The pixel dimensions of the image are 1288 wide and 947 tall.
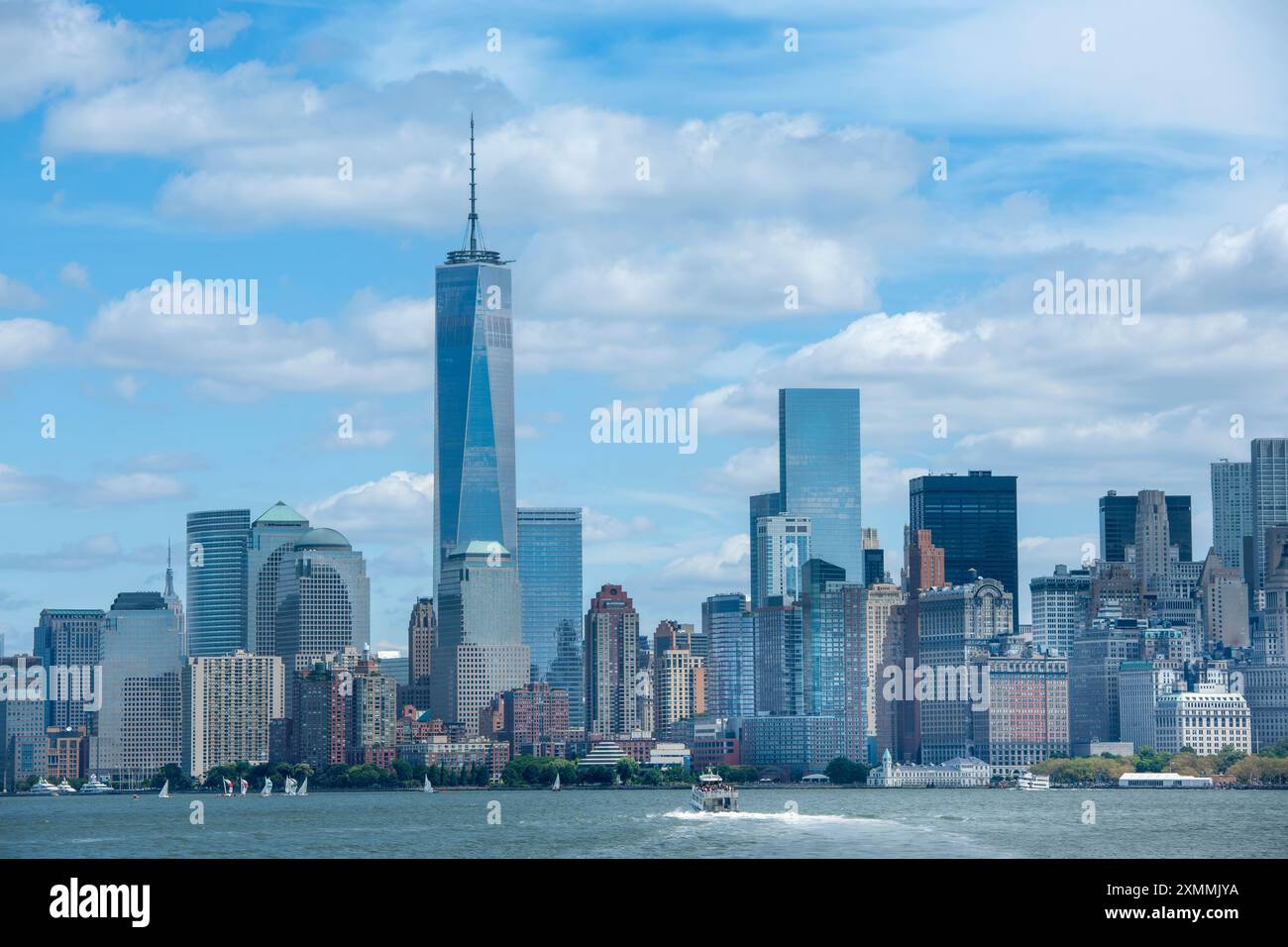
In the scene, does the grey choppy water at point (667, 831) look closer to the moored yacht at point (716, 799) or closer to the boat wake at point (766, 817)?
the boat wake at point (766, 817)

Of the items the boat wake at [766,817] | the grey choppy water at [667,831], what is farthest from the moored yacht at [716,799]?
the grey choppy water at [667,831]

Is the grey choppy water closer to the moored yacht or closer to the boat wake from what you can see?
the boat wake

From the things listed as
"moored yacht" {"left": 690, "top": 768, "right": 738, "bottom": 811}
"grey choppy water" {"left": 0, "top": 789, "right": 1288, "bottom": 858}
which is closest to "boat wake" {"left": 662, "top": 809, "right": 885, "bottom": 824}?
"grey choppy water" {"left": 0, "top": 789, "right": 1288, "bottom": 858}

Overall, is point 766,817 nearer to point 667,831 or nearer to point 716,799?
point 716,799

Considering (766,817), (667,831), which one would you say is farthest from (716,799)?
(667,831)

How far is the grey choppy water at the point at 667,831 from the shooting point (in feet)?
313
